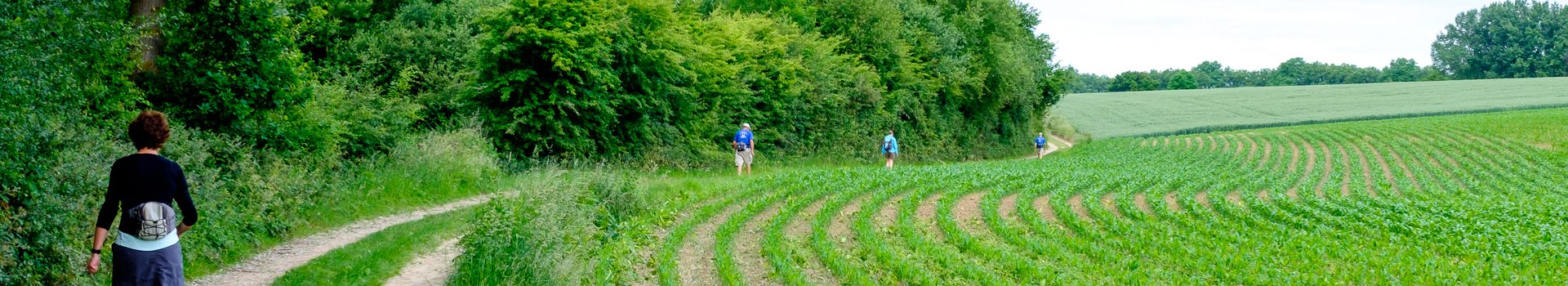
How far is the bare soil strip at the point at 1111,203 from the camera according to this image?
17391 millimetres

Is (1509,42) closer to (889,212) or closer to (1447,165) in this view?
(1447,165)

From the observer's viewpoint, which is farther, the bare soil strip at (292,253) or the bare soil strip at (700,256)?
the bare soil strip at (700,256)

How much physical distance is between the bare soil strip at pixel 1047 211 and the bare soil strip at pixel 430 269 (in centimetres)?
780

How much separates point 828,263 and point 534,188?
11.0 ft

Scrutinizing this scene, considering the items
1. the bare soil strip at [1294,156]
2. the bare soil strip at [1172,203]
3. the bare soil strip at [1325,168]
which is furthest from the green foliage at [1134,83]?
the bare soil strip at [1172,203]

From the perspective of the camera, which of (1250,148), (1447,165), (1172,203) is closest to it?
(1172,203)

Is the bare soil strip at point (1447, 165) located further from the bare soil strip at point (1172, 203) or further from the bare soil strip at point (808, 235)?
the bare soil strip at point (808, 235)

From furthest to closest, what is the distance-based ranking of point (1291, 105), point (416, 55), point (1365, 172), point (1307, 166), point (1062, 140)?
point (1291, 105), point (1062, 140), point (1307, 166), point (1365, 172), point (416, 55)

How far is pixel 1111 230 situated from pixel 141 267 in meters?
11.6

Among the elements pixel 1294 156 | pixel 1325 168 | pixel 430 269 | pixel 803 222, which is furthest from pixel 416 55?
pixel 1294 156

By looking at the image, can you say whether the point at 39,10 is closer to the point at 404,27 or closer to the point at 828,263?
the point at 828,263

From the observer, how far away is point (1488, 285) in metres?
10.6

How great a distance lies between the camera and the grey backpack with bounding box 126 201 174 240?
6.38 meters

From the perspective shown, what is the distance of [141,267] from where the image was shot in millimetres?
6543
